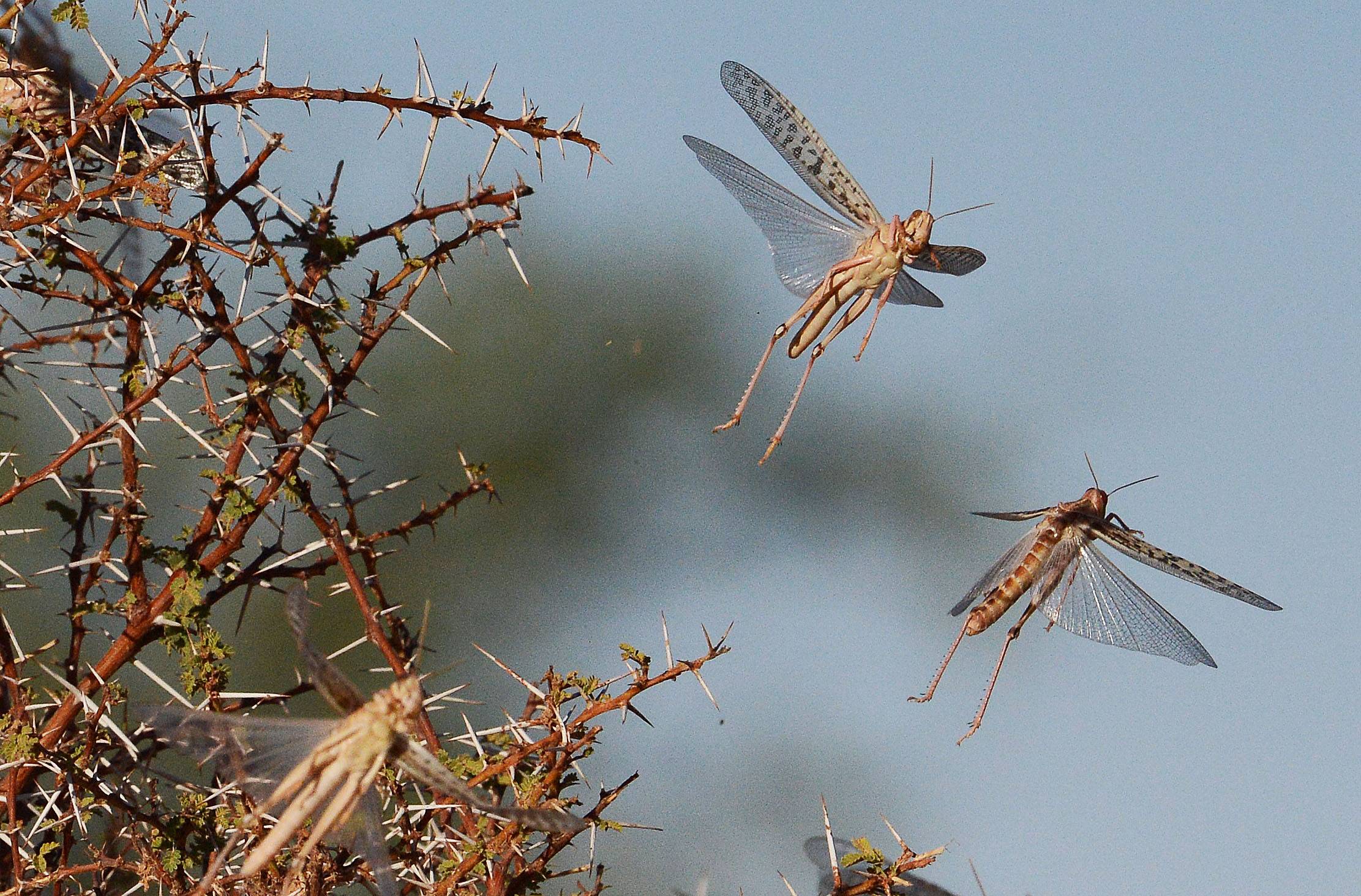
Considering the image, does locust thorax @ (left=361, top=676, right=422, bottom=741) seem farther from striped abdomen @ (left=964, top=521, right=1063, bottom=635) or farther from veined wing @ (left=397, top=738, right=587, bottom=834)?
striped abdomen @ (left=964, top=521, right=1063, bottom=635)

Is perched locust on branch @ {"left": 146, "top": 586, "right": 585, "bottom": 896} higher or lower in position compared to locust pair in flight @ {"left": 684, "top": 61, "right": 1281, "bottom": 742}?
lower

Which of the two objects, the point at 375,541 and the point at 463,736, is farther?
the point at 375,541

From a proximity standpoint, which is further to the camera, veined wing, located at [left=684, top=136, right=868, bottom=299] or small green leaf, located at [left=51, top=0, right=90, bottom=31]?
veined wing, located at [left=684, top=136, right=868, bottom=299]

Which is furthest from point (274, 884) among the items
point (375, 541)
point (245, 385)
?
point (245, 385)

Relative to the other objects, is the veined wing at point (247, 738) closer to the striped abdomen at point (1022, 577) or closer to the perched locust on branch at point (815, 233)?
the perched locust on branch at point (815, 233)

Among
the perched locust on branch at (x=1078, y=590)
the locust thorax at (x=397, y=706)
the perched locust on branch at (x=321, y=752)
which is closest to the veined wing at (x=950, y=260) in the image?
the perched locust on branch at (x=1078, y=590)

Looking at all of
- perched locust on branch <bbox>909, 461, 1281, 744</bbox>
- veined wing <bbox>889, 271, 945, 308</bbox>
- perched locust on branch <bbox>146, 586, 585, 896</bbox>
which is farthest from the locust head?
perched locust on branch <bbox>146, 586, 585, 896</bbox>

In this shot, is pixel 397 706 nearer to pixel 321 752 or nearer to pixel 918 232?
pixel 321 752

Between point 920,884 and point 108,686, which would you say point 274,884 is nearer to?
point 108,686
